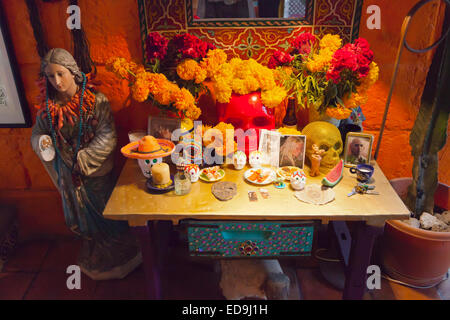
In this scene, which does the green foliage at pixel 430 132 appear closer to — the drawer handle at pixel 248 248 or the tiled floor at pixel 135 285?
the tiled floor at pixel 135 285

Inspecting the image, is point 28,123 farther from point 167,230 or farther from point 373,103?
point 373,103

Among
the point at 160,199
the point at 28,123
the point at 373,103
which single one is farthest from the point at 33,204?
the point at 373,103

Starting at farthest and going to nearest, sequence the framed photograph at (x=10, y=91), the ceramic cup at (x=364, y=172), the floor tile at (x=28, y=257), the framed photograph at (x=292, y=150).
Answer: the floor tile at (x=28, y=257)
the framed photograph at (x=10, y=91)
the framed photograph at (x=292, y=150)
the ceramic cup at (x=364, y=172)

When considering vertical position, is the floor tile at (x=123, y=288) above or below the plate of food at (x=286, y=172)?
below

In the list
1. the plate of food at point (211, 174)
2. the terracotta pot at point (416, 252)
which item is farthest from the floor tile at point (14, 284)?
the terracotta pot at point (416, 252)

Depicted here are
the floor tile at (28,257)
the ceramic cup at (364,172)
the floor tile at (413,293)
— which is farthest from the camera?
the floor tile at (28,257)

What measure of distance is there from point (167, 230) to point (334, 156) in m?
1.39

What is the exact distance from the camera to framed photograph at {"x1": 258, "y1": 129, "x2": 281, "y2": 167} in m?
2.26

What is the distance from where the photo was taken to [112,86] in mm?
2523

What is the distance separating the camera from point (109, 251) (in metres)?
2.60

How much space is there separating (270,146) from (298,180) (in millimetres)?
333

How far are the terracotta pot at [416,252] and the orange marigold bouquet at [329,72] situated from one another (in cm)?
91

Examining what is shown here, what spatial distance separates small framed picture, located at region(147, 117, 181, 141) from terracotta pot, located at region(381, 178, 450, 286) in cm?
165

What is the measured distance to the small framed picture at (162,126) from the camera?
7.52 ft
